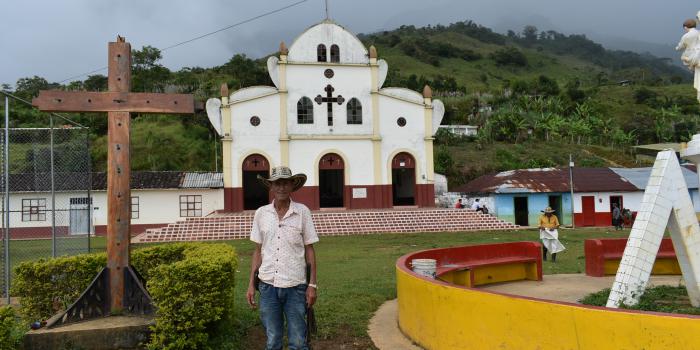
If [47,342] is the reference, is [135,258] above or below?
above

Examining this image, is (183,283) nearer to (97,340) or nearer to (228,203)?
(97,340)

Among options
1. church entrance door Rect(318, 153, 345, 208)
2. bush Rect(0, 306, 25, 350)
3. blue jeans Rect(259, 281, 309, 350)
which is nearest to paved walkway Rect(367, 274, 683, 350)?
blue jeans Rect(259, 281, 309, 350)

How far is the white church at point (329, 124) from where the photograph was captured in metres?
26.2

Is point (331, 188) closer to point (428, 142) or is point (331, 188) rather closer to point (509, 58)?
point (428, 142)

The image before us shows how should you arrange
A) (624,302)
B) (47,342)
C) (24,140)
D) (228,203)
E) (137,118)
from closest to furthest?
(47,342) < (624,302) < (24,140) < (228,203) < (137,118)

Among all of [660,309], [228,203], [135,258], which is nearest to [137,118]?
[228,203]

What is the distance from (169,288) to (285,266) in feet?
4.61

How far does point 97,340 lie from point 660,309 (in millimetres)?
5784

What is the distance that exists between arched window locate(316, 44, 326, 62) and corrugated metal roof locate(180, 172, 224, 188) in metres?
7.98

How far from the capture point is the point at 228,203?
25750 mm

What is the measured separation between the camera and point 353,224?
2345 centimetres

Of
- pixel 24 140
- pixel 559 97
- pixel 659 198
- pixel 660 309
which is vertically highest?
pixel 559 97

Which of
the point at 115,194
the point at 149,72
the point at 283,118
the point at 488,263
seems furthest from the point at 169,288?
the point at 149,72

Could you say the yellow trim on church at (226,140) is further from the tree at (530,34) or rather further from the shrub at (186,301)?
the tree at (530,34)
